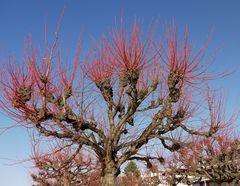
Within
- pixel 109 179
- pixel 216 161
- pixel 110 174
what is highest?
pixel 216 161

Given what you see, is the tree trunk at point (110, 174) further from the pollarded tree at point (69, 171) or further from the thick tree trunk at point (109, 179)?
the pollarded tree at point (69, 171)

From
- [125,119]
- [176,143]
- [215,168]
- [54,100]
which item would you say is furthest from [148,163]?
[215,168]

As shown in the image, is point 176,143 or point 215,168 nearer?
point 176,143

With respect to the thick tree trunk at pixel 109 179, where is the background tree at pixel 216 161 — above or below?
above

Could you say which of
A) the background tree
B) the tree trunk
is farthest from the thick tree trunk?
the background tree

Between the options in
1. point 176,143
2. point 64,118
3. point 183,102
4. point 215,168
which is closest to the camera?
point 64,118

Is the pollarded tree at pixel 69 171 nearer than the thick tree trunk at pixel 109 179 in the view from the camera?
No

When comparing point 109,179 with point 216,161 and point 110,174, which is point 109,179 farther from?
point 216,161

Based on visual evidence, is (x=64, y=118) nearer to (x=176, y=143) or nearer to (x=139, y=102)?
(x=139, y=102)

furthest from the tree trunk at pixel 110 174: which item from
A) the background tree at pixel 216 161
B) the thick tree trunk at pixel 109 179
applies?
the background tree at pixel 216 161

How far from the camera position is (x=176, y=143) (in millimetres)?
9109

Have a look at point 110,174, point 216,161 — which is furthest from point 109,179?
point 216,161

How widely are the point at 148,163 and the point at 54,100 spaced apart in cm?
293

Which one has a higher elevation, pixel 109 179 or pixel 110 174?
pixel 110 174
